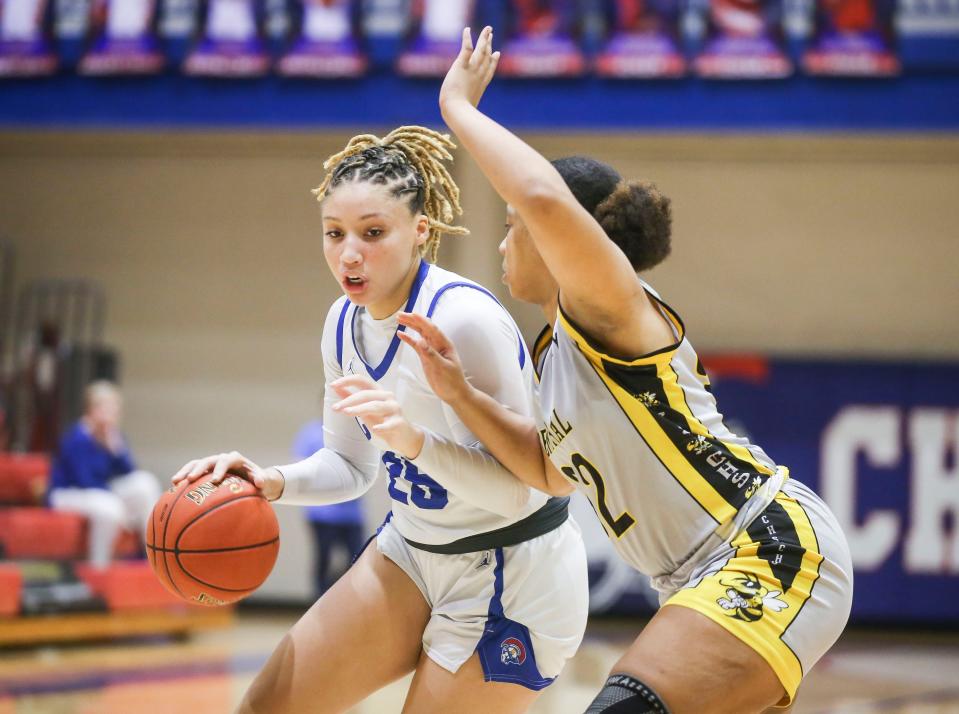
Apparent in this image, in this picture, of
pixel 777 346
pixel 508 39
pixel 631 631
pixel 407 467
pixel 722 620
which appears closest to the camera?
pixel 722 620

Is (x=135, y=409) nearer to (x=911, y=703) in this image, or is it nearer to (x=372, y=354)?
(x=911, y=703)

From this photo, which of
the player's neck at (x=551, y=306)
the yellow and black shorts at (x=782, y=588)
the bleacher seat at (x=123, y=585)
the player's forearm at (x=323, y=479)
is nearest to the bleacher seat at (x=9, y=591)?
the bleacher seat at (x=123, y=585)

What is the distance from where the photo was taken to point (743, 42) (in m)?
7.87

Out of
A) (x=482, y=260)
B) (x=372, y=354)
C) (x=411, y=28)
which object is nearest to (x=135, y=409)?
(x=482, y=260)

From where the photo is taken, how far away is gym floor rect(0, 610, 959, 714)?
233 inches

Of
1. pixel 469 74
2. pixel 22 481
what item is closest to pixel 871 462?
pixel 22 481

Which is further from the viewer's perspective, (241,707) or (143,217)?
(143,217)

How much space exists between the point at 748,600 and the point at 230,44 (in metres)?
6.94

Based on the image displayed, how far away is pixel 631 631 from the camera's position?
9.09m

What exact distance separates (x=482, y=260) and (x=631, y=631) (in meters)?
3.17

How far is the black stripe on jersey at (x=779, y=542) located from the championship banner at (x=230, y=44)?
6687mm

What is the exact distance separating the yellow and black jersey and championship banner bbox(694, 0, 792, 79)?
5.95 metres

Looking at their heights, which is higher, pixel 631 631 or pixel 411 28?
pixel 411 28

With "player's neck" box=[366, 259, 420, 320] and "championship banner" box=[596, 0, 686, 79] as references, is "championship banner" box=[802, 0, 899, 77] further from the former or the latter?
"player's neck" box=[366, 259, 420, 320]
